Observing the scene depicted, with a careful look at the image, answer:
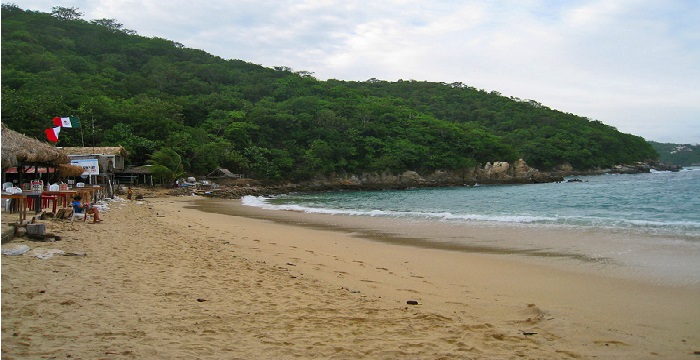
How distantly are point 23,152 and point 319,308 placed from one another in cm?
1073

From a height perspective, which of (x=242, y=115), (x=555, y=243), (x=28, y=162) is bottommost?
(x=555, y=243)

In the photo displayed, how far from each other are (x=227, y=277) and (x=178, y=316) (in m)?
1.82

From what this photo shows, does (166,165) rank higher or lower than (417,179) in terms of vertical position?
higher

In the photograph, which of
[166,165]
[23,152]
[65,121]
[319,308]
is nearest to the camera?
[319,308]

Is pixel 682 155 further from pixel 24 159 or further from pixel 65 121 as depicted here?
pixel 24 159

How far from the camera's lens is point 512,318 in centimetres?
480

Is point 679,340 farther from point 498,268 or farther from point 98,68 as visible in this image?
point 98,68

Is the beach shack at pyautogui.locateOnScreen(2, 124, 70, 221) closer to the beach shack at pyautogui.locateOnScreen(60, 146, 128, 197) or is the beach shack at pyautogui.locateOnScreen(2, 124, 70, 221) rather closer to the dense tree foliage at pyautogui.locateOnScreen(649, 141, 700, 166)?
the beach shack at pyautogui.locateOnScreen(60, 146, 128, 197)

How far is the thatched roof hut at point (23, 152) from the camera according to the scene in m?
10.4

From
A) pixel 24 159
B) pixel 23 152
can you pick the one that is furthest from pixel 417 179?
pixel 23 152

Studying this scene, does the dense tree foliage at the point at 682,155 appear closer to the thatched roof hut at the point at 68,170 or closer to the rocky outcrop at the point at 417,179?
the rocky outcrop at the point at 417,179

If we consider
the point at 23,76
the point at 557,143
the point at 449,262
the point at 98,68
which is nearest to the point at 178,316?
the point at 449,262

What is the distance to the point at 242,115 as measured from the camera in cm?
5469

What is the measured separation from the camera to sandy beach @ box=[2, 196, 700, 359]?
3633mm
